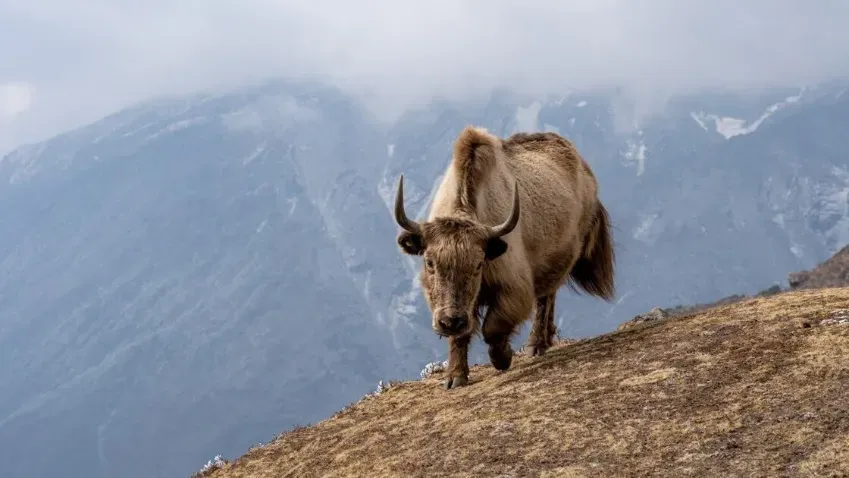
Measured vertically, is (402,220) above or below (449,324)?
above

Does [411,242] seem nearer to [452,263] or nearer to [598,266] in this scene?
[452,263]

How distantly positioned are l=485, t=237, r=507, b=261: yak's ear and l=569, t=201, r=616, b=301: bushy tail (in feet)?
15.8

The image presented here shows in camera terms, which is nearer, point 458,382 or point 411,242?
point 411,242

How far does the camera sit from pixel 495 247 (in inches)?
373

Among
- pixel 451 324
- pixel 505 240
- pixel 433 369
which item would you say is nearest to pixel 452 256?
pixel 451 324

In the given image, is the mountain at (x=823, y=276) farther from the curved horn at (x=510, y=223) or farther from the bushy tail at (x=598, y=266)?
the curved horn at (x=510, y=223)

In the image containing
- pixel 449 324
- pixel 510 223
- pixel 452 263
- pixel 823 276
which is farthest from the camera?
pixel 823 276

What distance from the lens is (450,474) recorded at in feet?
21.5

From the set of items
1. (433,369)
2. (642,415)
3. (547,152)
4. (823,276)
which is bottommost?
(642,415)

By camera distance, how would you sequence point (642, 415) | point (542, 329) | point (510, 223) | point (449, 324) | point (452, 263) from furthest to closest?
point (542, 329) → point (510, 223) → point (452, 263) → point (449, 324) → point (642, 415)

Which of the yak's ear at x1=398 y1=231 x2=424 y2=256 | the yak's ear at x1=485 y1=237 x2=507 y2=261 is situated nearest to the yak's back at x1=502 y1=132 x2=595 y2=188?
the yak's ear at x1=485 y1=237 x2=507 y2=261

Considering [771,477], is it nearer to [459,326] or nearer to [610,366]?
[610,366]

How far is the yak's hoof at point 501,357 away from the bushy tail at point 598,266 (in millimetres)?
3989

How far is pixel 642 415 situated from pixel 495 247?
3152mm
